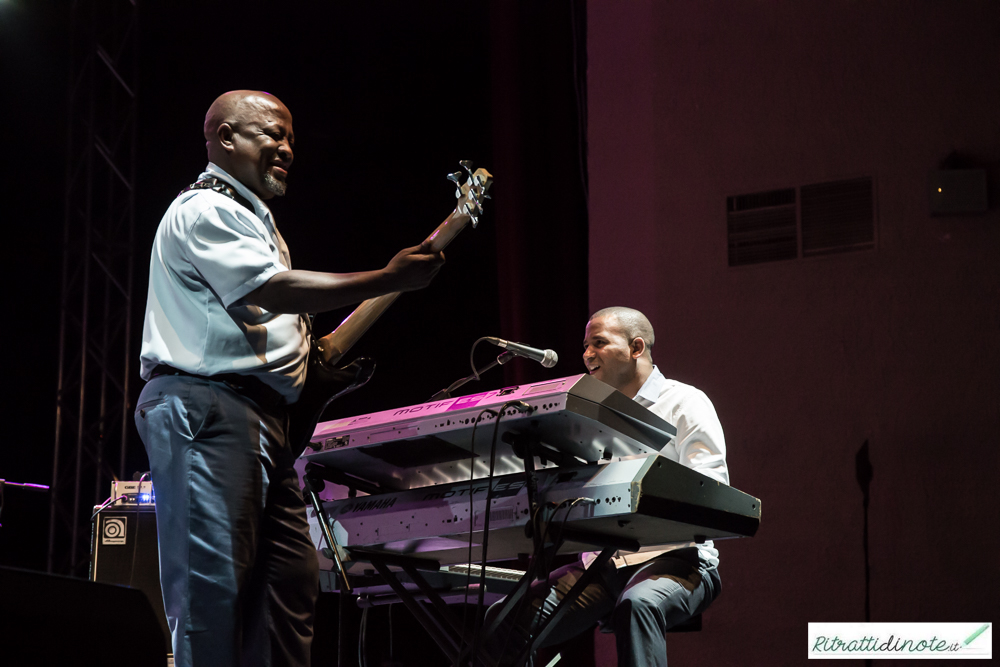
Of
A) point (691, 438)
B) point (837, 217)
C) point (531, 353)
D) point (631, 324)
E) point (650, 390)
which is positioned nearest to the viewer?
point (531, 353)

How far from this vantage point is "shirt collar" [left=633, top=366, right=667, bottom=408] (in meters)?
3.47

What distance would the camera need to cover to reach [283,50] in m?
7.02

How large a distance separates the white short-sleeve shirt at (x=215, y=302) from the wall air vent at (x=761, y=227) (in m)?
3.63

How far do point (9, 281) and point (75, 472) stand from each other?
1.46 meters

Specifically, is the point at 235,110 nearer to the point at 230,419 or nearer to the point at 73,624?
the point at 230,419

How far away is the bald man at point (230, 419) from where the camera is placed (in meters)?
1.80

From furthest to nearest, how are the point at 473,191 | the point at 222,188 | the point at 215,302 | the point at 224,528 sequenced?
the point at 473,191, the point at 222,188, the point at 215,302, the point at 224,528

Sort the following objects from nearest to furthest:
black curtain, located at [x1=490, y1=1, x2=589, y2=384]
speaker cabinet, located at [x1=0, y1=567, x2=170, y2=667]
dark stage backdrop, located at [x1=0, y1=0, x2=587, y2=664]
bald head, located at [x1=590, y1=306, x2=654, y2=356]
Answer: speaker cabinet, located at [x1=0, y1=567, x2=170, y2=667] < bald head, located at [x1=590, y1=306, x2=654, y2=356] < black curtain, located at [x1=490, y1=1, x2=589, y2=384] < dark stage backdrop, located at [x1=0, y1=0, x2=587, y2=664]

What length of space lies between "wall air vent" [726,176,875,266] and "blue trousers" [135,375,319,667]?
3725mm

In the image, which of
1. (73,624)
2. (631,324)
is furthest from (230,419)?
(631,324)

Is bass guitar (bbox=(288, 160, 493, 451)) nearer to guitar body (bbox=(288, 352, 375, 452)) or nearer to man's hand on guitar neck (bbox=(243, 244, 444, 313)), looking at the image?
guitar body (bbox=(288, 352, 375, 452))

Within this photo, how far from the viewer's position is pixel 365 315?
243 cm

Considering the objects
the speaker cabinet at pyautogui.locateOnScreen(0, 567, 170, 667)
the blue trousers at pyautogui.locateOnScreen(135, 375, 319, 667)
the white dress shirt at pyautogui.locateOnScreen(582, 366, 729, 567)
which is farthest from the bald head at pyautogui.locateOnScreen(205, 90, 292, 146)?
the white dress shirt at pyautogui.locateOnScreen(582, 366, 729, 567)

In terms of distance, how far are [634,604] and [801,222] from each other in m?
2.97
